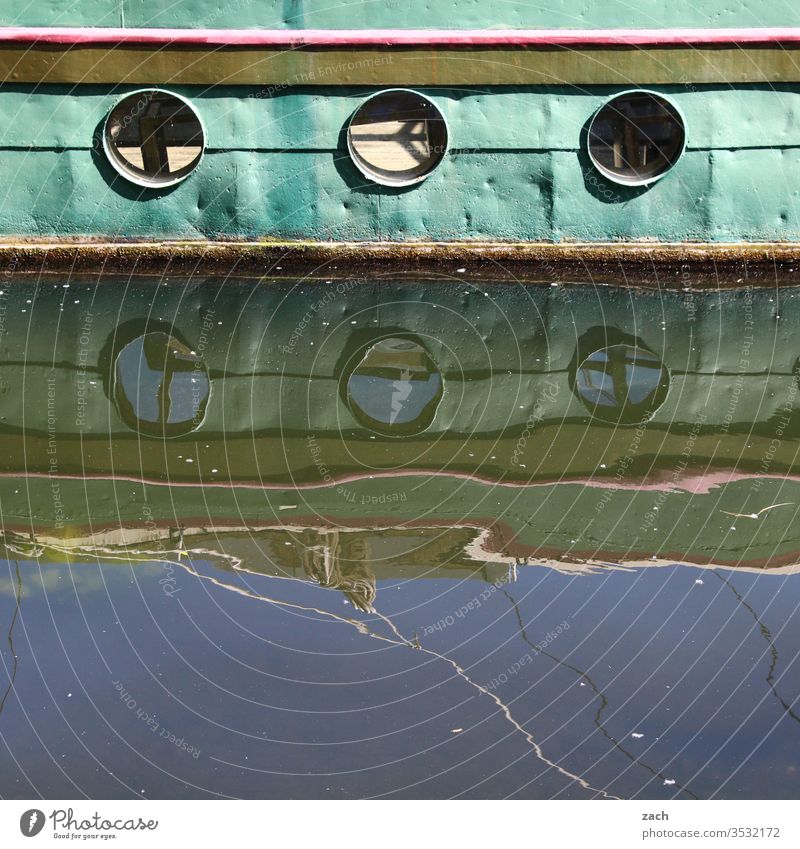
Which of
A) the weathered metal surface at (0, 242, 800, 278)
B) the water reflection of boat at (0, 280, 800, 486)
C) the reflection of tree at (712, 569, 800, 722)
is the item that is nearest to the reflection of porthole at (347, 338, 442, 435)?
the water reflection of boat at (0, 280, 800, 486)

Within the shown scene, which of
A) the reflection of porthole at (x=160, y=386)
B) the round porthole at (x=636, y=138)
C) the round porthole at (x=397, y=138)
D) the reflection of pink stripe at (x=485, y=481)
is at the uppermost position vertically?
the round porthole at (x=397, y=138)

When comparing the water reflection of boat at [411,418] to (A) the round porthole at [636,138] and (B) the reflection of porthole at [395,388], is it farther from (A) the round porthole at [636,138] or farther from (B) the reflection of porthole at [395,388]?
(A) the round porthole at [636,138]

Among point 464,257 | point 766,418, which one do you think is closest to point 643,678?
point 766,418

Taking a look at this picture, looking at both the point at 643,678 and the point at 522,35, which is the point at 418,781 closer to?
the point at 643,678

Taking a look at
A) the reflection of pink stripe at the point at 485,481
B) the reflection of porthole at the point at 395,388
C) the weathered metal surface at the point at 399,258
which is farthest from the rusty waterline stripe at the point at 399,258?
the reflection of pink stripe at the point at 485,481

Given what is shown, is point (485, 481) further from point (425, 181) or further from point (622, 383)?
point (425, 181)

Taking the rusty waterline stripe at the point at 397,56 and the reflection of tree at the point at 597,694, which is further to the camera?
the rusty waterline stripe at the point at 397,56

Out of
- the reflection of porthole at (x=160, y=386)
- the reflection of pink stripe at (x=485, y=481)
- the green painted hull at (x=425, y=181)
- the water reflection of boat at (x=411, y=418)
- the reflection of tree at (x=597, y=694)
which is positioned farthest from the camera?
the green painted hull at (x=425, y=181)
